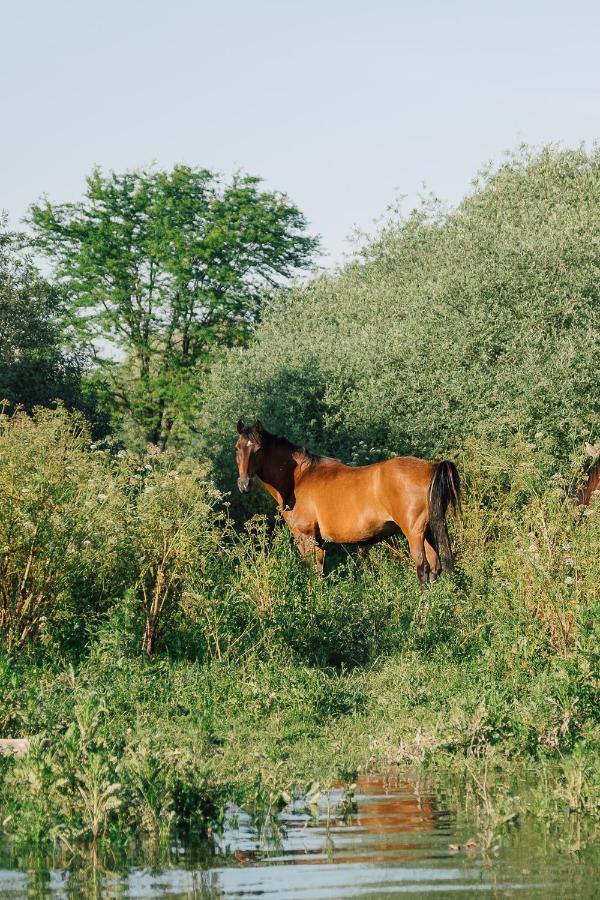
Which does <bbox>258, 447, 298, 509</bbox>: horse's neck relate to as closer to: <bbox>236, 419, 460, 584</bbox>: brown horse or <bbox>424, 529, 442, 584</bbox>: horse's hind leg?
<bbox>236, 419, 460, 584</bbox>: brown horse

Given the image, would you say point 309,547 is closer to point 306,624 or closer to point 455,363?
point 306,624

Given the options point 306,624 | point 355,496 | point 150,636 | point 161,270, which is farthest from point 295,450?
point 161,270

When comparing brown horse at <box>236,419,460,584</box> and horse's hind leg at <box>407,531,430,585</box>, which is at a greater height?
brown horse at <box>236,419,460,584</box>

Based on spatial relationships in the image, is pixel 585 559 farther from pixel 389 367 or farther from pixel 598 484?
pixel 389 367

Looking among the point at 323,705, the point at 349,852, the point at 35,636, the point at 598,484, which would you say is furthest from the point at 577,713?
the point at 598,484

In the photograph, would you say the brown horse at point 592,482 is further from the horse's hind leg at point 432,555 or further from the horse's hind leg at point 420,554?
the horse's hind leg at point 420,554

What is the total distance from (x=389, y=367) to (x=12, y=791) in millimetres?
15309

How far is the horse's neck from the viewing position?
16219mm

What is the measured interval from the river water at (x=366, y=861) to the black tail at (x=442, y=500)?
8.20 metres

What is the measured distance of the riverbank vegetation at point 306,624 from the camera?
6.29 m

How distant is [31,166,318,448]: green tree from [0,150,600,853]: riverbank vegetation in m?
17.0

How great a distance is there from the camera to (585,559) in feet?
32.3

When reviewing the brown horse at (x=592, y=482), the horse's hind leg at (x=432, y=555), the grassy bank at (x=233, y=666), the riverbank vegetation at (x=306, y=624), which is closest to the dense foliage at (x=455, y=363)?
the riverbank vegetation at (x=306, y=624)

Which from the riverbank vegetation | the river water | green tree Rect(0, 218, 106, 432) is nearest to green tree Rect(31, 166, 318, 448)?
green tree Rect(0, 218, 106, 432)
